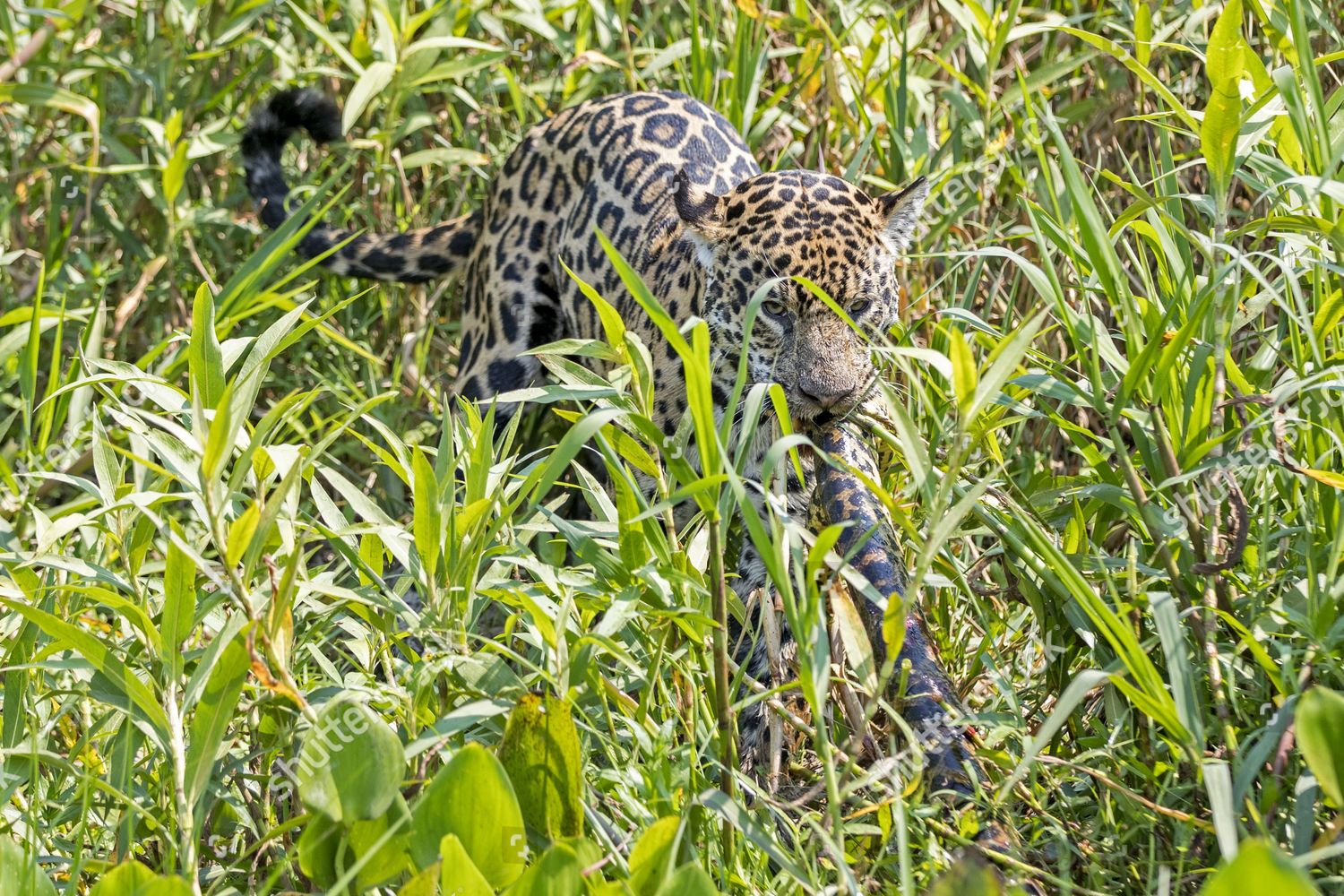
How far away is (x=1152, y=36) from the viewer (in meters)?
3.29

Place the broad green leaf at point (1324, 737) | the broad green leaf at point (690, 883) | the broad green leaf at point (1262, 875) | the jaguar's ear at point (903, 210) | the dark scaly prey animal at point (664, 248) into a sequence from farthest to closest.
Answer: the jaguar's ear at point (903, 210), the dark scaly prey animal at point (664, 248), the broad green leaf at point (690, 883), the broad green leaf at point (1324, 737), the broad green leaf at point (1262, 875)

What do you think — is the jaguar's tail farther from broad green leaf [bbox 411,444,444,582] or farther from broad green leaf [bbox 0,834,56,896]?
broad green leaf [bbox 0,834,56,896]

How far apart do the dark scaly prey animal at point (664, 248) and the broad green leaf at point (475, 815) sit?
3.60ft

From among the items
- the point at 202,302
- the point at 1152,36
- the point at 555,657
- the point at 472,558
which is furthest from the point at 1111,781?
the point at 1152,36

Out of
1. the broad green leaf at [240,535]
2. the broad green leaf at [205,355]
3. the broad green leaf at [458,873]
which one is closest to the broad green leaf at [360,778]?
the broad green leaf at [458,873]

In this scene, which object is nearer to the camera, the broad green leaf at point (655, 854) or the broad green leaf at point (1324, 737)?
the broad green leaf at point (1324, 737)

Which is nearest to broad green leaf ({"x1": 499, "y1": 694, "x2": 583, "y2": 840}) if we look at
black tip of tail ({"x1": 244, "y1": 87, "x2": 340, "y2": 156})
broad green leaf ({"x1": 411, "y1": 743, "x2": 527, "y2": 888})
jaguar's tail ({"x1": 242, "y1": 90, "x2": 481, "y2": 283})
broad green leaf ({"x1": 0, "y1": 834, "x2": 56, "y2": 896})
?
broad green leaf ({"x1": 411, "y1": 743, "x2": 527, "y2": 888})

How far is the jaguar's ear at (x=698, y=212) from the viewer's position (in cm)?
319

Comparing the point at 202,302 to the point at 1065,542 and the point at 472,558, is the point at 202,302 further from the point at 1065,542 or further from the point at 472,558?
the point at 1065,542

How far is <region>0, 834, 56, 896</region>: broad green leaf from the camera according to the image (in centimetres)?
175

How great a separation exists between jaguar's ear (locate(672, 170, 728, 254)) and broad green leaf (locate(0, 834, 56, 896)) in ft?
6.30

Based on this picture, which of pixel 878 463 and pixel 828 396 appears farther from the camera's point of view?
pixel 878 463

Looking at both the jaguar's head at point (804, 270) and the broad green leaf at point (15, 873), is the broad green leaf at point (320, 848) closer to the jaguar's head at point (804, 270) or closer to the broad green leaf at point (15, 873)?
the broad green leaf at point (15, 873)

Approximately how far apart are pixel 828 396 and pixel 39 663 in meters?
1.55
